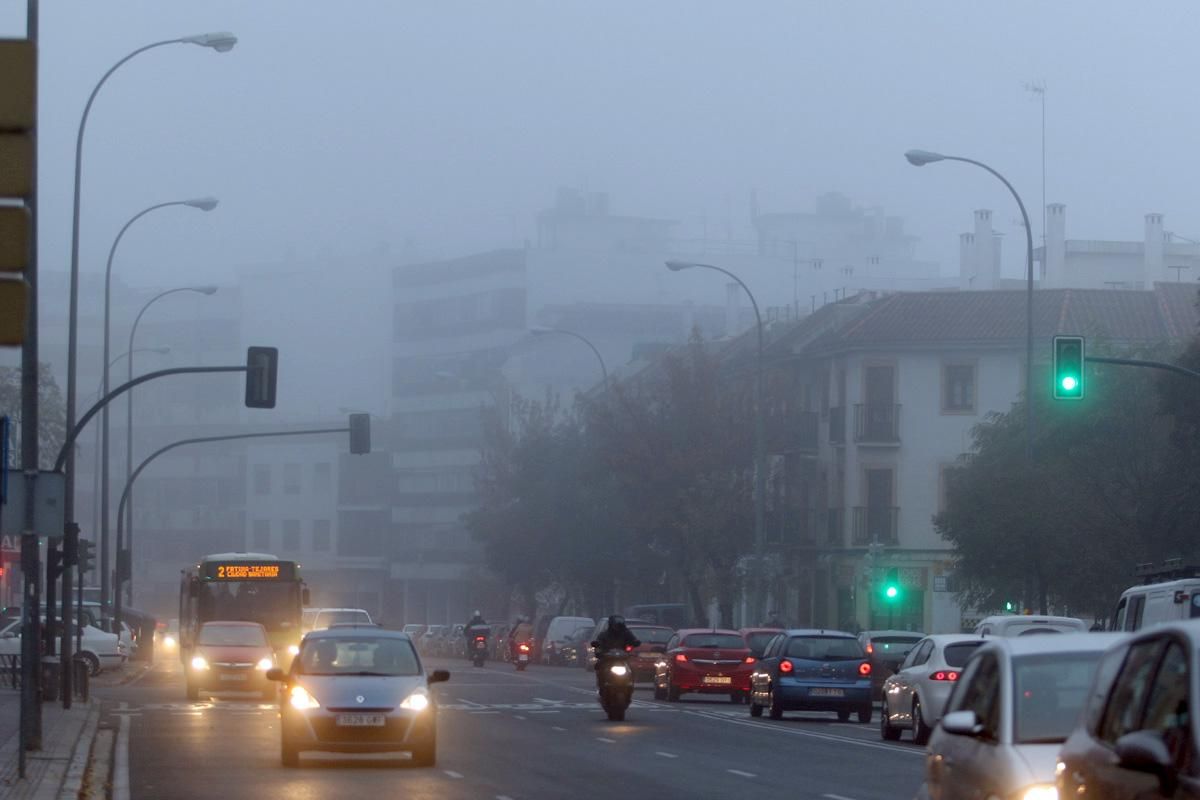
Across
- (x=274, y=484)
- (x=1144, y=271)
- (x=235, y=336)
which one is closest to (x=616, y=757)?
(x=1144, y=271)

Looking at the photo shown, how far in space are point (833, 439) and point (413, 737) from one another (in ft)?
170

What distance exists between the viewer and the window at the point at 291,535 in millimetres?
141750

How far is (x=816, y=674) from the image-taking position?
34.2m

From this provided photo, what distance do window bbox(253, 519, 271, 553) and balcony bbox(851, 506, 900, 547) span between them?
252ft

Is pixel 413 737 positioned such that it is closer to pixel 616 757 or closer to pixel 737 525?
pixel 616 757

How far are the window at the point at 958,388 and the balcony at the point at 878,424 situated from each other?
64.2 inches

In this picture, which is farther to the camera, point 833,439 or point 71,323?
point 833,439

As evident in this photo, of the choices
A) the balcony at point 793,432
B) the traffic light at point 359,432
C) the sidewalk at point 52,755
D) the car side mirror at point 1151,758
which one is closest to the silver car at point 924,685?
the sidewalk at point 52,755

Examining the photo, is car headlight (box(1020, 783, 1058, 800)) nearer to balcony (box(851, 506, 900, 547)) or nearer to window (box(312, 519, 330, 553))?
balcony (box(851, 506, 900, 547))

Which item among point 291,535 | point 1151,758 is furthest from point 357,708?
point 291,535

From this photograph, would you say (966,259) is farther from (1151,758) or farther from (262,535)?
(1151,758)

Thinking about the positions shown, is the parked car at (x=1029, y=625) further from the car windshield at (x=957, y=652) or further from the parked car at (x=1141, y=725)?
the parked car at (x=1141, y=725)

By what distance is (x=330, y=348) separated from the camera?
162375mm

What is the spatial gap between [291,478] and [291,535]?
3658mm
